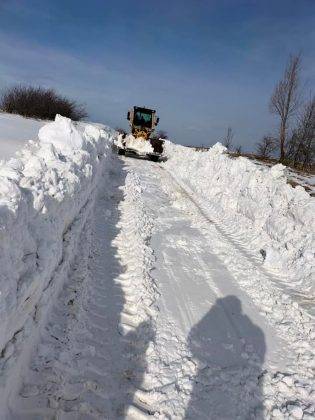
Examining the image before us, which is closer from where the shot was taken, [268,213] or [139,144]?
[268,213]

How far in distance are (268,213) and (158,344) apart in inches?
243

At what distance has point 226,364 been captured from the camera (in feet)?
15.0

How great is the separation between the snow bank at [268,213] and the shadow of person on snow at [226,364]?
6.69 feet

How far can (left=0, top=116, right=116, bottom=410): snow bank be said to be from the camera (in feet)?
10.3

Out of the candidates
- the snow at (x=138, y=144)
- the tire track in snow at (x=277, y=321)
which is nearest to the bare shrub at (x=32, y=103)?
the snow at (x=138, y=144)

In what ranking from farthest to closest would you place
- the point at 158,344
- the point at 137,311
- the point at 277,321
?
1. the point at 277,321
2. the point at 137,311
3. the point at 158,344

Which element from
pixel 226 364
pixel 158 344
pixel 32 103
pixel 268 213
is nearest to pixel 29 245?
pixel 158 344

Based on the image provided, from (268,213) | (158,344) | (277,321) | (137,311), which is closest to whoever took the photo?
(158,344)

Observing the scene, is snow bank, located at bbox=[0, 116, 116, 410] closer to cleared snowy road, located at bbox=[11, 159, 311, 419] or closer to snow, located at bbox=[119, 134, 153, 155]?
cleared snowy road, located at bbox=[11, 159, 311, 419]

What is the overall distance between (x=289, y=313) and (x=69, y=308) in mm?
3089

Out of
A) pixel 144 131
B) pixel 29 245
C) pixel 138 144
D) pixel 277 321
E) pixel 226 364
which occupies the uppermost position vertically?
pixel 144 131

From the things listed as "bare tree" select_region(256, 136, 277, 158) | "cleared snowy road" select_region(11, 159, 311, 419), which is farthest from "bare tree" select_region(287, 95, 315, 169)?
"cleared snowy road" select_region(11, 159, 311, 419)

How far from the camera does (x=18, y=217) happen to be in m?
3.39

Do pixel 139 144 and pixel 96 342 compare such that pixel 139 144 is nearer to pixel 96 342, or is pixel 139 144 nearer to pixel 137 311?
pixel 137 311
